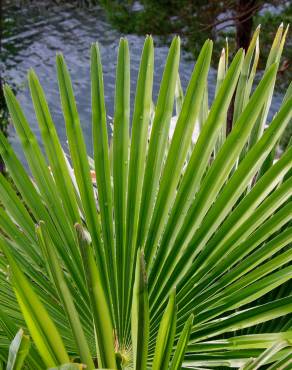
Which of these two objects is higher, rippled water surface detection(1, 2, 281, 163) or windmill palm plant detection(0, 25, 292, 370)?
windmill palm plant detection(0, 25, 292, 370)

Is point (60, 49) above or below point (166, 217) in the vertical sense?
below

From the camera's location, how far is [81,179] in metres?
1.10

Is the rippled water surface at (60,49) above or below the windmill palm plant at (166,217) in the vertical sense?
below

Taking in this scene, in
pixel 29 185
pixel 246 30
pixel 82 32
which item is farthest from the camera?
pixel 82 32

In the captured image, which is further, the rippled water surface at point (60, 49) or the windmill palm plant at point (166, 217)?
the rippled water surface at point (60, 49)

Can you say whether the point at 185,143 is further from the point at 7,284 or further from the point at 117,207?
the point at 7,284

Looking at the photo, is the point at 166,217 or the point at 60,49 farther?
→ the point at 60,49

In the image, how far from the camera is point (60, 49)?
62.5 ft

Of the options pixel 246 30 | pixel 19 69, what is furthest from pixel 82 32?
pixel 246 30

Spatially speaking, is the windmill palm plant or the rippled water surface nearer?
the windmill palm plant

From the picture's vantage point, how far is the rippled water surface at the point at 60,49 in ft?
50.6

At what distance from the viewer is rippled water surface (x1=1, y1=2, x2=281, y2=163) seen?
15422mm

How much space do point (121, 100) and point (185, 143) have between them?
16 cm

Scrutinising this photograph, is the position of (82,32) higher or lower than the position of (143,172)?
lower
